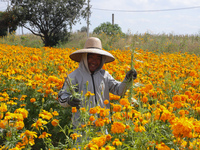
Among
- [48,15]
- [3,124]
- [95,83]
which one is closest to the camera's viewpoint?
[3,124]

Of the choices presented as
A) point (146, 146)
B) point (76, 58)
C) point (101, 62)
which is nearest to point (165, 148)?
point (146, 146)

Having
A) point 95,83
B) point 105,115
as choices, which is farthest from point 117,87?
point 105,115

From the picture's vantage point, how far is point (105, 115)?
1492 mm

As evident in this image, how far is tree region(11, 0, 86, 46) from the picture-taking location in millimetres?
15477

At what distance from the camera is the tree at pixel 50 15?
1548 centimetres

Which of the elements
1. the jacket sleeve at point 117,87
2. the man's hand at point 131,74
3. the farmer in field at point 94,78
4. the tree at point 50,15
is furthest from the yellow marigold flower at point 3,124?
the tree at point 50,15

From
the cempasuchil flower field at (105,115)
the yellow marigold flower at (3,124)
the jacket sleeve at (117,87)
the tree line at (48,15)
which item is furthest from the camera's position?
the tree line at (48,15)

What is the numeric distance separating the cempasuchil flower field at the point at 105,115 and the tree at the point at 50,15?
12150 millimetres

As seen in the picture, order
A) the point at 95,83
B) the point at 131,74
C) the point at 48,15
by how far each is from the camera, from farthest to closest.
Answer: the point at 48,15
the point at 95,83
the point at 131,74

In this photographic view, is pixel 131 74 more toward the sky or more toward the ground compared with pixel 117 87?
more toward the sky

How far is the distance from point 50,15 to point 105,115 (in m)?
15.4

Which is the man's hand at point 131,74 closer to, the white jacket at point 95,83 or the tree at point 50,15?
the white jacket at point 95,83

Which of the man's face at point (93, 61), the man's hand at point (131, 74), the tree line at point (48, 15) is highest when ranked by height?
the tree line at point (48, 15)

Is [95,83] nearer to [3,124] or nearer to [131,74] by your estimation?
[131,74]
